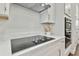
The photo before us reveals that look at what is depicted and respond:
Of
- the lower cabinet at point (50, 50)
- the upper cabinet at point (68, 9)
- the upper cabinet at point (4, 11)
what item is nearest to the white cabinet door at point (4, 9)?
the upper cabinet at point (4, 11)

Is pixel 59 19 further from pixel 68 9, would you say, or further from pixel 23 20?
pixel 23 20

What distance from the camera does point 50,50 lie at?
891 mm

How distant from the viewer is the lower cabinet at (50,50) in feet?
2.46

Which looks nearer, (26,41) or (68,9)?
(26,41)

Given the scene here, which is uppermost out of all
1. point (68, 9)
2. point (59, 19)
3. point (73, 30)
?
point (68, 9)

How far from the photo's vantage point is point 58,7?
0.96 m

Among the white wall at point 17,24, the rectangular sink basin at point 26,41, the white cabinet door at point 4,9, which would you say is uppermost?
the white cabinet door at point 4,9

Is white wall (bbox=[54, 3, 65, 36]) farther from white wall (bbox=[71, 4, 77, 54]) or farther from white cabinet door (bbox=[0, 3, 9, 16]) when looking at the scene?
white cabinet door (bbox=[0, 3, 9, 16])

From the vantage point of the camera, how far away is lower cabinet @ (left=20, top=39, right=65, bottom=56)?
751 millimetres

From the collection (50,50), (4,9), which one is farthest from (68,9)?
(4,9)

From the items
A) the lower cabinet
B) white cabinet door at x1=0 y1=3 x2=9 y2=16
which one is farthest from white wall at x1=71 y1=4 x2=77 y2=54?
white cabinet door at x1=0 y1=3 x2=9 y2=16

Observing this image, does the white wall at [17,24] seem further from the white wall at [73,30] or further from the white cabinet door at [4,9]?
the white wall at [73,30]

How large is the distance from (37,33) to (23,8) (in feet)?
0.89

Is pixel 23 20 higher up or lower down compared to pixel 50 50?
higher up
